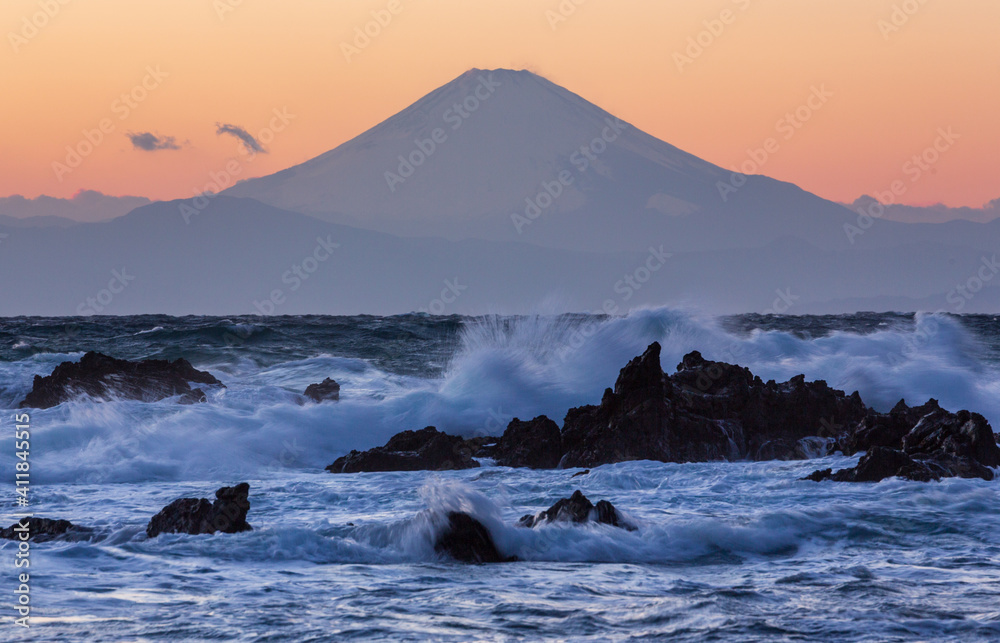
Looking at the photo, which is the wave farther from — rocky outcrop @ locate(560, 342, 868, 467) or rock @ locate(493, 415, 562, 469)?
rocky outcrop @ locate(560, 342, 868, 467)

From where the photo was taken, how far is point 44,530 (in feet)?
27.0

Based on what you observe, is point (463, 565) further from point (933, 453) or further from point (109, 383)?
point (109, 383)

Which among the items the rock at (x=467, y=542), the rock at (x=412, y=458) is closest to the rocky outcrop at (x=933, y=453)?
the rock at (x=412, y=458)

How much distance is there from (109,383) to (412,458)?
8102 millimetres

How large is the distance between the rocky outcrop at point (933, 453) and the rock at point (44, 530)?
7706 mm

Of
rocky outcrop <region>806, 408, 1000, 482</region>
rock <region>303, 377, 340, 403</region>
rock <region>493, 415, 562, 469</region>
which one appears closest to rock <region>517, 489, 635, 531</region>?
rocky outcrop <region>806, 408, 1000, 482</region>

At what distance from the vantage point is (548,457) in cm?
1297

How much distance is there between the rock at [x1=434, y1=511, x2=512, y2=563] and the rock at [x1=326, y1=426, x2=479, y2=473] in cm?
482

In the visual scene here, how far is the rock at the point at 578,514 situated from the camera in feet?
26.9

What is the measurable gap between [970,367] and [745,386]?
955cm

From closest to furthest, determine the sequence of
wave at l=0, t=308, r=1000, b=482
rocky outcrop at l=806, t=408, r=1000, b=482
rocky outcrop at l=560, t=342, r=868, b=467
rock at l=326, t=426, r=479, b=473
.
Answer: rocky outcrop at l=806, t=408, r=1000, b=482, rocky outcrop at l=560, t=342, r=868, b=467, rock at l=326, t=426, r=479, b=473, wave at l=0, t=308, r=1000, b=482

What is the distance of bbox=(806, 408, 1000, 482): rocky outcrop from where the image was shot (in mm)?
10484

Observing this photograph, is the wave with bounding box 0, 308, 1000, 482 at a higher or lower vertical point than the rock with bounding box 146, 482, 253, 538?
higher

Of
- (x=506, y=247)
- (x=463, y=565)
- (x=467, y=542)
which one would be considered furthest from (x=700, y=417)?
(x=506, y=247)
